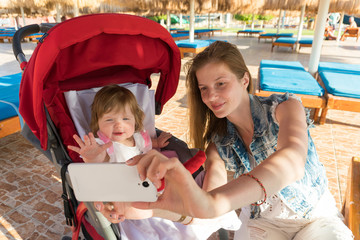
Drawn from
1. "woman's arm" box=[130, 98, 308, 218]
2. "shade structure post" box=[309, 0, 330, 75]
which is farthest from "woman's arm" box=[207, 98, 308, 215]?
"shade structure post" box=[309, 0, 330, 75]

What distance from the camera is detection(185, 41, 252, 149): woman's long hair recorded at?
134 centimetres

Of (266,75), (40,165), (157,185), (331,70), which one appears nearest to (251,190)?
(157,185)

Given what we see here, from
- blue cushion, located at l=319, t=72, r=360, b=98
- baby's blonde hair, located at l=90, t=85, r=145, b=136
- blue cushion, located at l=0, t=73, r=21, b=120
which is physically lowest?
blue cushion, located at l=319, t=72, r=360, b=98

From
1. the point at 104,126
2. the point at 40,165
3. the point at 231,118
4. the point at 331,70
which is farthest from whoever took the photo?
the point at 331,70

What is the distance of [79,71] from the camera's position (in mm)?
1715

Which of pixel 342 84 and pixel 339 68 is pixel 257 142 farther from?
pixel 339 68

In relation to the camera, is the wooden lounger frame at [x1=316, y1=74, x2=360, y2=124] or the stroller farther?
the wooden lounger frame at [x1=316, y1=74, x2=360, y2=124]

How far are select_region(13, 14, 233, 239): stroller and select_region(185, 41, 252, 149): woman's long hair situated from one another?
5.9 inches

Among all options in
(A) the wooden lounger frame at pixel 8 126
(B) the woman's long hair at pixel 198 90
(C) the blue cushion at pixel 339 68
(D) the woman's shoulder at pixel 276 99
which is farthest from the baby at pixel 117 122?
(C) the blue cushion at pixel 339 68

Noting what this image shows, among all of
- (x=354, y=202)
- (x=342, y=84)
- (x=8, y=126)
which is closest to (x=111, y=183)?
(x=354, y=202)

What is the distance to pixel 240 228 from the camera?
1629 mm

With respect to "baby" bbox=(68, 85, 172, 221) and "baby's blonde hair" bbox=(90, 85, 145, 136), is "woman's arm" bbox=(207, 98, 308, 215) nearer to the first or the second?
"baby" bbox=(68, 85, 172, 221)

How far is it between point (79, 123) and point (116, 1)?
774 centimetres

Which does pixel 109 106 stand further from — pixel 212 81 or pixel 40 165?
pixel 40 165
